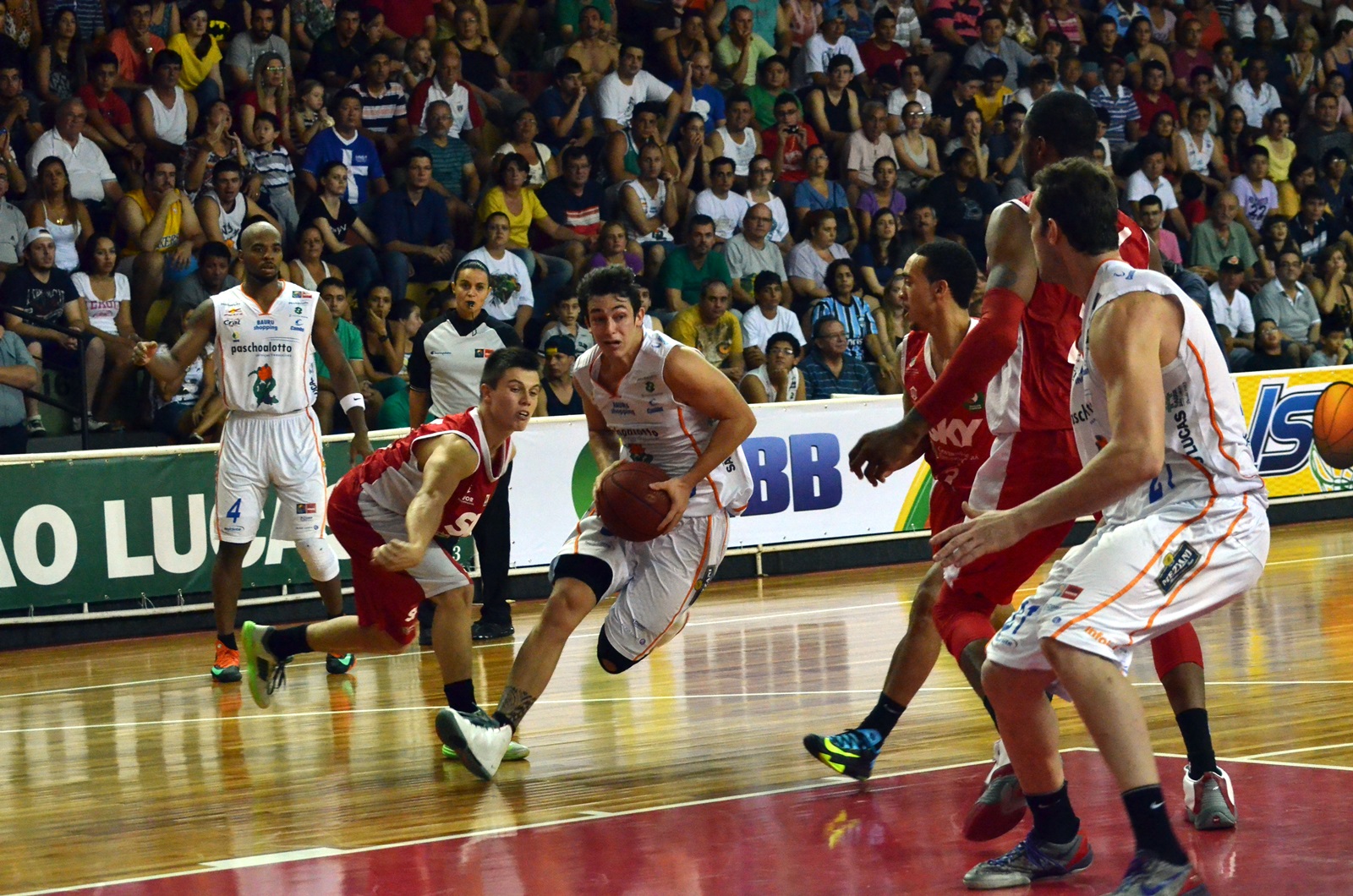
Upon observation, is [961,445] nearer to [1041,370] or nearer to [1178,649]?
[1041,370]

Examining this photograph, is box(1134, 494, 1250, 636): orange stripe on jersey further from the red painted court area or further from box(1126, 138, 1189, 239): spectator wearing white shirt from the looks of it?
box(1126, 138, 1189, 239): spectator wearing white shirt

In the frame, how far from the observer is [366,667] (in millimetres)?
9102

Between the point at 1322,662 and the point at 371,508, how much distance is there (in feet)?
13.3

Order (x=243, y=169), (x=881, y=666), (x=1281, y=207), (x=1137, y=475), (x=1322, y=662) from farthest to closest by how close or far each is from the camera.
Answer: (x=1281, y=207) < (x=243, y=169) < (x=881, y=666) < (x=1322, y=662) < (x=1137, y=475)

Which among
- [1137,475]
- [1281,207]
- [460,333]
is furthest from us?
[1281,207]

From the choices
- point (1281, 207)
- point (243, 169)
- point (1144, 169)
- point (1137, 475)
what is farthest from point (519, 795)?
point (1281, 207)

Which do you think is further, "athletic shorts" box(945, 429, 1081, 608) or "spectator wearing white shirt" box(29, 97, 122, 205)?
"spectator wearing white shirt" box(29, 97, 122, 205)

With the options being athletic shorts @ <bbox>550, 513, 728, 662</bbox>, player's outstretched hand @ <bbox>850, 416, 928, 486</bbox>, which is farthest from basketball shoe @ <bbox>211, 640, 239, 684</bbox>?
player's outstretched hand @ <bbox>850, 416, 928, 486</bbox>

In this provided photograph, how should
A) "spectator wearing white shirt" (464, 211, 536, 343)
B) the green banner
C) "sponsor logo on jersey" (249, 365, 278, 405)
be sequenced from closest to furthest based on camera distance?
"sponsor logo on jersey" (249, 365, 278, 405) → the green banner → "spectator wearing white shirt" (464, 211, 536, 343)

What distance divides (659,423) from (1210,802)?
2.40 metres

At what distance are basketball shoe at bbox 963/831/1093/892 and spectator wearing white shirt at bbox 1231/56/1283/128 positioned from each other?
15.6 meters

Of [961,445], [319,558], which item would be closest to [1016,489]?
[961,445]

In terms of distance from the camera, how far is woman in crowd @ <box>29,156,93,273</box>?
11.7 meters

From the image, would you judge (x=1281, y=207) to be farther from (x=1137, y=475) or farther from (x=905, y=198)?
(x=1137, y=475)
